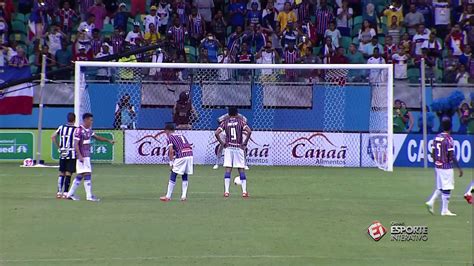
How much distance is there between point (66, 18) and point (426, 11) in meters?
12.7

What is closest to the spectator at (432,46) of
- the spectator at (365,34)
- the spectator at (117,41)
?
the spectator at (365,34)

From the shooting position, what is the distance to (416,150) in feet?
107

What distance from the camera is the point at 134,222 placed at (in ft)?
61.7

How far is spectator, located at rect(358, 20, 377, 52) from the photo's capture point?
Result: 35031mm

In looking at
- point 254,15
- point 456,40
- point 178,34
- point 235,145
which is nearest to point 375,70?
point 456,40

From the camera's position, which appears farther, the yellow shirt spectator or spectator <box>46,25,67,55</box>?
the yellow shirt spectator

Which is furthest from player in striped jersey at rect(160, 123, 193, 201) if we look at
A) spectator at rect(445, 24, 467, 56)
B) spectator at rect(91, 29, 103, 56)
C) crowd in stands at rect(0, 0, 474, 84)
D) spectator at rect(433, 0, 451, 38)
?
spectator at rect(433, 0, 451, 38)

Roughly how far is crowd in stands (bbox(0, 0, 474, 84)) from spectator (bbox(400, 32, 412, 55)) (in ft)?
0.16

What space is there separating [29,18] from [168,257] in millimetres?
22797

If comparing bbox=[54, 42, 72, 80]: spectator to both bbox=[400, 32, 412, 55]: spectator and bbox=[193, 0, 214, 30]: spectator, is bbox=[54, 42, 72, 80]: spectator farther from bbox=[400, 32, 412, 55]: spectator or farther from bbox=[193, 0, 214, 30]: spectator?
bbox=[400, 32, 412, 55]: spectator

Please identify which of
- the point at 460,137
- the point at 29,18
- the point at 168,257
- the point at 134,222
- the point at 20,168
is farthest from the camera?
the point at 29,18

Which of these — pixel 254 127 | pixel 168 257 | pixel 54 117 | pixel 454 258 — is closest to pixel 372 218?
pixel 454 258

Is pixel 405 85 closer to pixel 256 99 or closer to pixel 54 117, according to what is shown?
pixel 256 99

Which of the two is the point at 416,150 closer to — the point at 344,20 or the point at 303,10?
the point at 344,20
